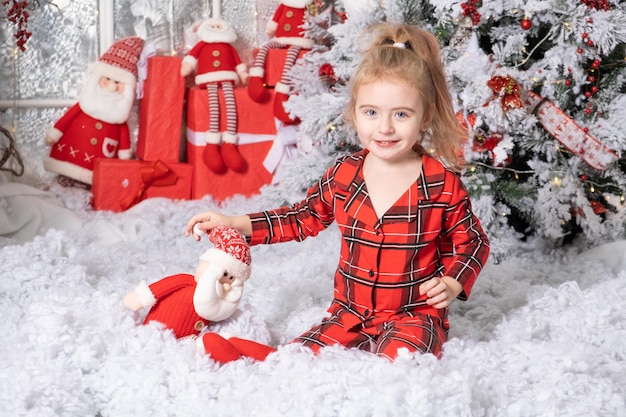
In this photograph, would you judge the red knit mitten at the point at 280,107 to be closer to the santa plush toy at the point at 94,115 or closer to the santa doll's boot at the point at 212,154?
the santa doll's boot at the point at 212,154

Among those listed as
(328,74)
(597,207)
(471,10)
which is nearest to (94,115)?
(328,74)

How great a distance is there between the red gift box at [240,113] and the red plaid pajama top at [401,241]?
1.21m

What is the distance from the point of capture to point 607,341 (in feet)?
4.68

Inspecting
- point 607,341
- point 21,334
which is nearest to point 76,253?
point 21,334

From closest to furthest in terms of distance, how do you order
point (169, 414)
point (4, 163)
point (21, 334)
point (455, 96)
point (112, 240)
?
point (169, 414)
point (21, 334)
point (455, 96)
point (112, 240)
point (4, 163)

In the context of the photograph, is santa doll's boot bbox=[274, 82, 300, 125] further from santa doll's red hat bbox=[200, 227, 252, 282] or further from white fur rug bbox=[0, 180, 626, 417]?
santa doll's red hat bbox=[200, 227, 252, 282]

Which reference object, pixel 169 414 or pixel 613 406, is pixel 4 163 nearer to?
pixel 169 414

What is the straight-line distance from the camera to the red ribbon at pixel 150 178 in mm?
2471

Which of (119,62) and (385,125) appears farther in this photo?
(119,62)

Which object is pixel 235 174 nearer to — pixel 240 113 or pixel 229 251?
pixel 240 113

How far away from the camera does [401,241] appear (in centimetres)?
133

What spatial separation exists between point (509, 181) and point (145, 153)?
3.85 feet

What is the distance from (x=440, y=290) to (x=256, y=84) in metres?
1.44

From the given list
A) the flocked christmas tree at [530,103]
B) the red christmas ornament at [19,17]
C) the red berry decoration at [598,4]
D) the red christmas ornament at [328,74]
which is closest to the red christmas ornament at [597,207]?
the flocked christmas tree at [530,103]
